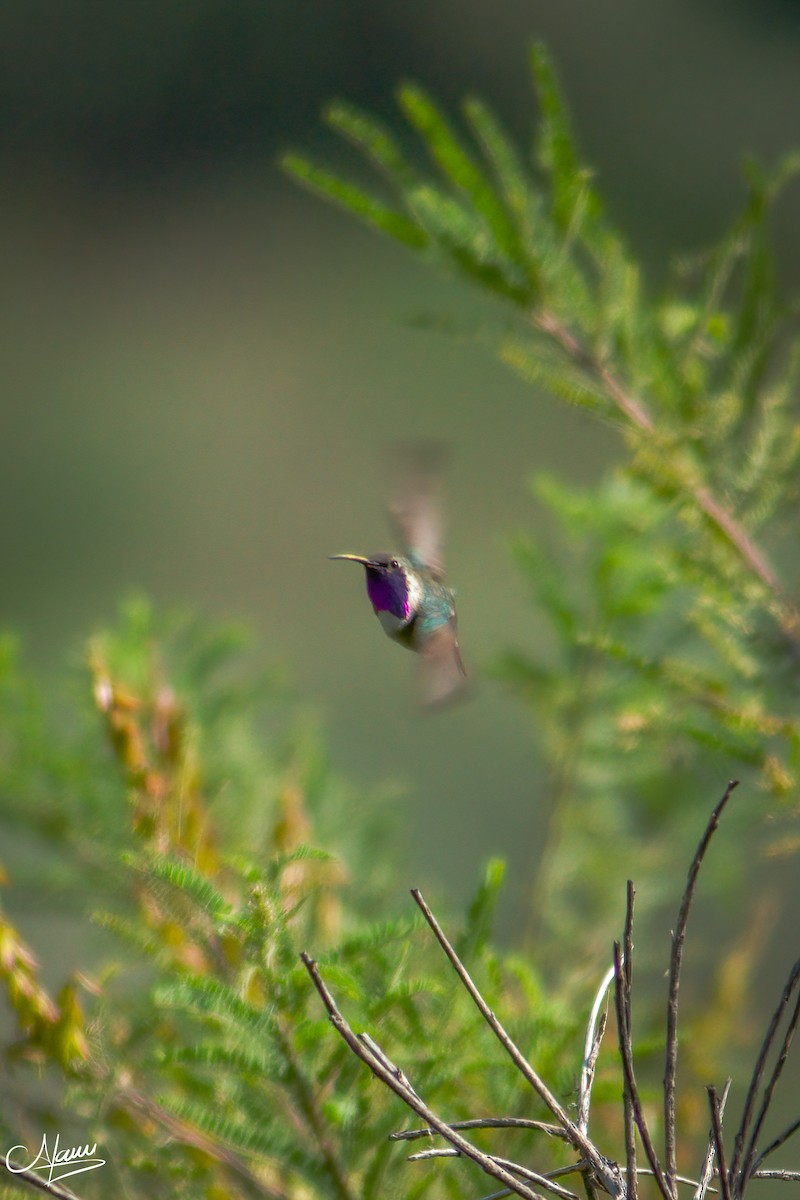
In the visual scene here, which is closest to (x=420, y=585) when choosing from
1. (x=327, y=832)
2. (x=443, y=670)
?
(x=443, y=670)

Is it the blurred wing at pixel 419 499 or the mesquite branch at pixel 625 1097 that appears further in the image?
the blurred wing at pixel 419 499

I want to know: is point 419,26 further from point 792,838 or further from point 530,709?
point 792,838

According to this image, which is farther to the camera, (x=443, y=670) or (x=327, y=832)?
(x=327, y=832)

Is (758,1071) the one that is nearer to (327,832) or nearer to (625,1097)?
(625,1097)

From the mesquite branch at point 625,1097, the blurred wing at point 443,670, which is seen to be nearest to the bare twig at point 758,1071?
the mesquite branch at point 625,1097
